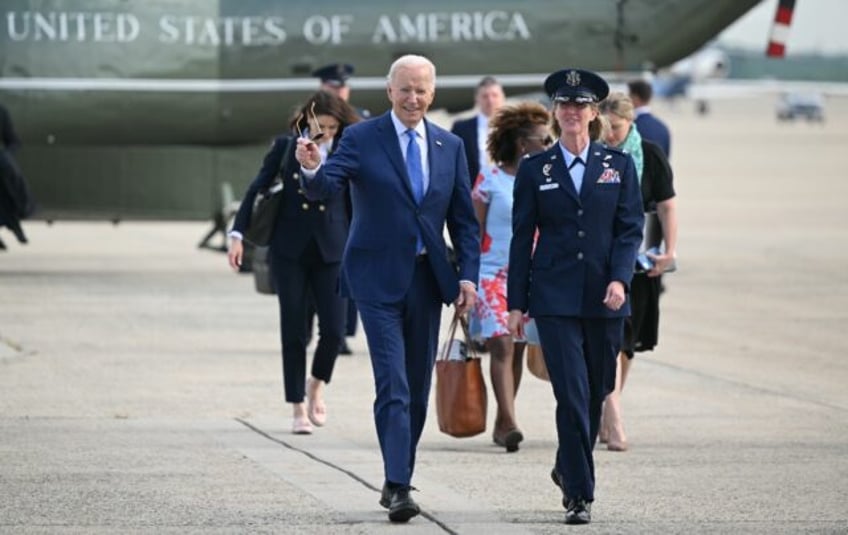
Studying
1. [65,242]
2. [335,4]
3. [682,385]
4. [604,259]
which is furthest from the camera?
[65,242]

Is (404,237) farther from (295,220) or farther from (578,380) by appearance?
(295,220)

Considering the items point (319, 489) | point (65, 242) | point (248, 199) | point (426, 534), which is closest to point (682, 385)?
point (248, 199)

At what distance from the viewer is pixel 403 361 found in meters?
8.35

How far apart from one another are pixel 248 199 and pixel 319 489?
2.17 meters

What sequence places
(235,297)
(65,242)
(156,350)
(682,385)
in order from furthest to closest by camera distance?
(65,242) → (235,297) → (156,350) → (682,385)

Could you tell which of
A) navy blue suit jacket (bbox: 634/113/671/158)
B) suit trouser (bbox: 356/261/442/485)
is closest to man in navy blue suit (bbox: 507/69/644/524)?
suit trouser (bbox: 356/261/442/485)

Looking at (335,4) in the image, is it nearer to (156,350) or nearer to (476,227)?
(156,350)

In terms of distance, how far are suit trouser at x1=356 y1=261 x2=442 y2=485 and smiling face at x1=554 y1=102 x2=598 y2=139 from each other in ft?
2.44

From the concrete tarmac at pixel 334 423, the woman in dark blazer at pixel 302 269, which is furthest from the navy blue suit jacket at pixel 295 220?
the concrete tarmac at pixel 334 423

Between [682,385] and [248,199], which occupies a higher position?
[248,199]

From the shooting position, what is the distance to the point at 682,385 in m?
12.8

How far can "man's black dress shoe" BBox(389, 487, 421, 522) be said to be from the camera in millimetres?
8078

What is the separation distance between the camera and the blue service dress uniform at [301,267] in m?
10.8

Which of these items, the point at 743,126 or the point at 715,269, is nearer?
the point at 715,269
